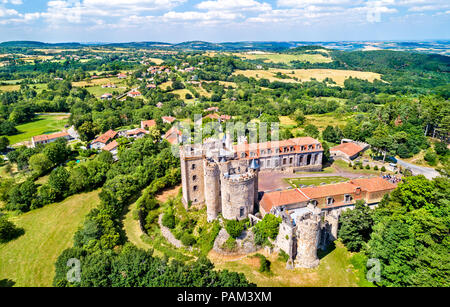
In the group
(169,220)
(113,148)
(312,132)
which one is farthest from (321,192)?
(113,148)

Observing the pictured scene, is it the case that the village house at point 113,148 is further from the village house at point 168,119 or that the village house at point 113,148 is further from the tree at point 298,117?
the tree at point 298,117

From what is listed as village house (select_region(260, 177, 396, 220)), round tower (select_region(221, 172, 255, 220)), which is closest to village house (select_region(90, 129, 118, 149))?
round tower (select_region(221, 172, 255, 220))

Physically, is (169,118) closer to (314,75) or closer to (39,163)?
(39,163)

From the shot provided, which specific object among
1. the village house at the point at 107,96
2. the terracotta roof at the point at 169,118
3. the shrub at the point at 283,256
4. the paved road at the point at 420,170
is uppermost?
the village house at the point at 107,96

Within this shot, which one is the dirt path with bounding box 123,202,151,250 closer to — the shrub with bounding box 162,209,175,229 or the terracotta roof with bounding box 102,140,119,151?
the shrub with bounding box 162,209,175,229

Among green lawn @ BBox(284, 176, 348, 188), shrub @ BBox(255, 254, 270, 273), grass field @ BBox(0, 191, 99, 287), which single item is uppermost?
green lawn @ BBox(284, 176, 348, 188)

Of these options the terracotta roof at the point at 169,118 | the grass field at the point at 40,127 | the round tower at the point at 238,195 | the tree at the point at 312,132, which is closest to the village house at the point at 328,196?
the round tower at the point at 238,195

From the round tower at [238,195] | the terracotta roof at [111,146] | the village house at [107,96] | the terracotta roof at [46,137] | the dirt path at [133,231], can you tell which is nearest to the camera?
the round tower at [238,195]
